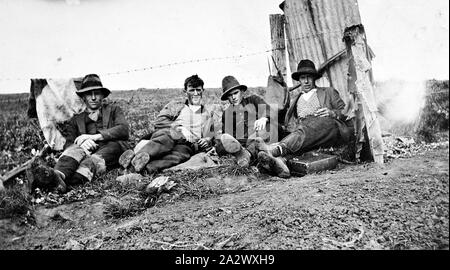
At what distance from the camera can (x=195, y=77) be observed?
456 cm

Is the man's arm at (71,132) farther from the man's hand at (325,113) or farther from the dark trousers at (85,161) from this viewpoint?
the man's hand at (325,113)

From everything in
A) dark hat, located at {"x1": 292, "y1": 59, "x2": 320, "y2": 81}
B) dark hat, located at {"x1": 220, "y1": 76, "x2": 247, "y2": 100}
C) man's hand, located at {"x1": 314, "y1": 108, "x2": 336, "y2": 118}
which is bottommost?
man's hand, located at {"x1": 314, "y1": 108, "x2": 336, "y2": 118}

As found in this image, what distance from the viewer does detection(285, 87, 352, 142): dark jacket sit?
4.07m

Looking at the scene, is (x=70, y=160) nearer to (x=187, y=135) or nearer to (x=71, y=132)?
(x=71, y=132)

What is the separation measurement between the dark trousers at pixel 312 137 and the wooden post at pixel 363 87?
321 mm

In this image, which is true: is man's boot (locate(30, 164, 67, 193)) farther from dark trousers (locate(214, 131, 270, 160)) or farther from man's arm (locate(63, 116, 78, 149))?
dark trousers (locate(214, 131, 270, 160))

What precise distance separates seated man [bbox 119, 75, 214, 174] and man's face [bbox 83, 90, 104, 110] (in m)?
0.72

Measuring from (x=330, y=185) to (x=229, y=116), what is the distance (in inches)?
71.7

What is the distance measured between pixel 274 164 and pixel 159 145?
4.44ft

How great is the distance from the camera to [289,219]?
258cm

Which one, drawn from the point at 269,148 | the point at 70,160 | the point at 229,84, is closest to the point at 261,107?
the point at 229,84

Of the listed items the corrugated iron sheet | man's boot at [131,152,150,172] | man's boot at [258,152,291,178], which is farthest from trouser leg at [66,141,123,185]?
the corrugated iron sheet

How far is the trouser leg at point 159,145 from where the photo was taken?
13.8 feet
